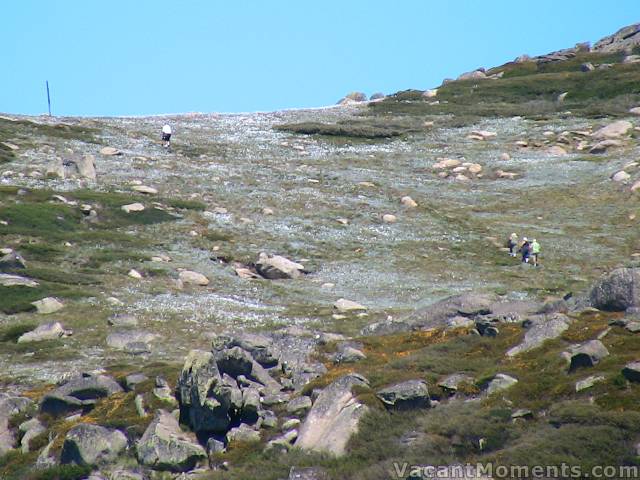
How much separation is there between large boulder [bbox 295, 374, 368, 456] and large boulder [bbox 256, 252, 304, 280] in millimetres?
29417

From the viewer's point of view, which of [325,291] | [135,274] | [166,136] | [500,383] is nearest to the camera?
[500,383]

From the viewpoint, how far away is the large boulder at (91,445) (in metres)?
25.5

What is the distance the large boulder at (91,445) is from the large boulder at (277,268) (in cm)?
2971

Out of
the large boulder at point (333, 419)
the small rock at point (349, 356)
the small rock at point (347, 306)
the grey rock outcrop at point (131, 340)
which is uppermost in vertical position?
the large boulder at point (333, 419)

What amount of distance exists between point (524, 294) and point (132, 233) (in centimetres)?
2555

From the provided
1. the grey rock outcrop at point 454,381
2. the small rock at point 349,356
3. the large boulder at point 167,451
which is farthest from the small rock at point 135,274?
the grey rock outcrop at point 454,381

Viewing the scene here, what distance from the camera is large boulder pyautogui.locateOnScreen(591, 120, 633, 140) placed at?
91375mm

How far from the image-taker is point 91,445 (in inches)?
1012

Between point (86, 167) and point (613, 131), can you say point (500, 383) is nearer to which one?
point (86, 167)

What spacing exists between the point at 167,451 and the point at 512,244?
41.2 meters

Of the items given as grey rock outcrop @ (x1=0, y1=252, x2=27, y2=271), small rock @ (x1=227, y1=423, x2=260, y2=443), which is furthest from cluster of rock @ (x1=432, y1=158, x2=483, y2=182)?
small rock @ (x1=227, y1=423, x2=260, y2=443)

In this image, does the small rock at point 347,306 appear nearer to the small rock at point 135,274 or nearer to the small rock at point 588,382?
the small rock at point 135,274

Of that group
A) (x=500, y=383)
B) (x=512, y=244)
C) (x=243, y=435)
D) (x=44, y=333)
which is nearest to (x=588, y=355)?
(x=500, y=383)

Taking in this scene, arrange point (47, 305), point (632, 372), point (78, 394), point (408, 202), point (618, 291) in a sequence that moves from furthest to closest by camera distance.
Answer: point (408, 202) < point (47, 305) < point (618, 291) < point (78, 394) < point (632, 372)
